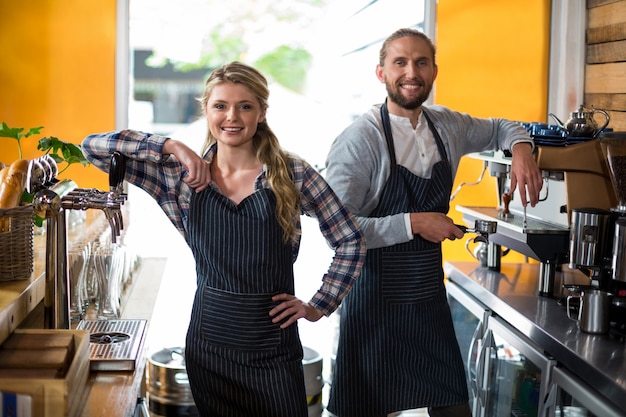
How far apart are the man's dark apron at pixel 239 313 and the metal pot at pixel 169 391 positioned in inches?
29.2

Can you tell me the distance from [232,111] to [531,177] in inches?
46.1

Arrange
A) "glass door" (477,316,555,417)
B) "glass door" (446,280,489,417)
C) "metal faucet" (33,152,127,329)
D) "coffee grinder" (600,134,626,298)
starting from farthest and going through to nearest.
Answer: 1. "glass door" (446,280,489,417)
2. "glass door" (477,316,555,417)
3. "coffee grinder" (600,134,626,298)
4. "metal faucet" (33,152,127,329)

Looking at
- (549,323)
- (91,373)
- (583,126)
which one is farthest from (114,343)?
(583,126)

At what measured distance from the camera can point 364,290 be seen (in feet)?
9.78

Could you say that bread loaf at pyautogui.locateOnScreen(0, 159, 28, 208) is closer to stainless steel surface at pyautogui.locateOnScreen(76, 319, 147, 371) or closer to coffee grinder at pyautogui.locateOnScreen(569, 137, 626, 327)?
stainless steel surface at pyautogui.locateOnScreen(76, 319, 147, 371)

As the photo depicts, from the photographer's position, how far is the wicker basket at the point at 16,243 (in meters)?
2.26

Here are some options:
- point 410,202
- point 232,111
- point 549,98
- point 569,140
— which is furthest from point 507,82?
point 232,111

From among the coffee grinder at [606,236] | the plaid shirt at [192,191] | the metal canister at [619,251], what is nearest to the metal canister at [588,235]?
the coffee grinder at [606,236]

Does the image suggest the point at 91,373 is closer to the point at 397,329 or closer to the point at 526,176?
the point at 397,329

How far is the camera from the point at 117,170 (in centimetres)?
234

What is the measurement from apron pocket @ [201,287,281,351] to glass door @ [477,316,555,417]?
95 centimetres

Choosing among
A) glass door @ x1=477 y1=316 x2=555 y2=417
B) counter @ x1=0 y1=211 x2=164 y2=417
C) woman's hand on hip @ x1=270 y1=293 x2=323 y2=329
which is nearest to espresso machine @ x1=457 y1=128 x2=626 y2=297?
glass door @ x1=477 y1=316 x2=555 y2=417

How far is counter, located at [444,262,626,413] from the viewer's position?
95.0 inches

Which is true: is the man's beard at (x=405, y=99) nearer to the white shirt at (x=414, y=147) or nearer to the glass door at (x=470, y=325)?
the white shirt at (x=414, y=147)
